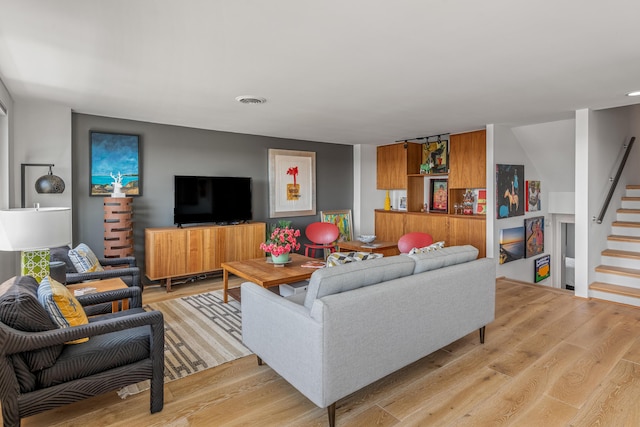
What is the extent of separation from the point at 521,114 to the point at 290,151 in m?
3.55

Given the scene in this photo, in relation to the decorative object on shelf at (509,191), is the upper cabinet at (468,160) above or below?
above

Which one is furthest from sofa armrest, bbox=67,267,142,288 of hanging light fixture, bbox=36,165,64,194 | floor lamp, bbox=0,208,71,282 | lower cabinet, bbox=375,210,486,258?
lower cabinet, bbox=375,210,486,258

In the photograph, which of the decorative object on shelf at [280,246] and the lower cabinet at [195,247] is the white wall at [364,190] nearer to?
the lower cabinet at [195,247]

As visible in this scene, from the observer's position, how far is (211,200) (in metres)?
5.21

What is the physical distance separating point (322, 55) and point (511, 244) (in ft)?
14.9

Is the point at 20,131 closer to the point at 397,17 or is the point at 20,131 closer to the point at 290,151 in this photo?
the point at 290,151

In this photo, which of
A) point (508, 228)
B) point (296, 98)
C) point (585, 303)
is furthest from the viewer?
point (508, 228)

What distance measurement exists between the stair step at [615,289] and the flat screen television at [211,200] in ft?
15.6

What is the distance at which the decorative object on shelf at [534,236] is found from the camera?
5.83 m

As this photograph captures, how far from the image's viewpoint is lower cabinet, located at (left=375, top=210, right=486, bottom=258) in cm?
534

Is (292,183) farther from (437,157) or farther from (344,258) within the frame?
(344,258)

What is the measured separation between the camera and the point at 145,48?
93.2 inches

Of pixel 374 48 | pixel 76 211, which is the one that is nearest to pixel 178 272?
pixel 76 211

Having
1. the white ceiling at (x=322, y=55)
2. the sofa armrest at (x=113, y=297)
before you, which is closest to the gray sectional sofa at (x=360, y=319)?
the sofa armrest at (x=113, y=297)
